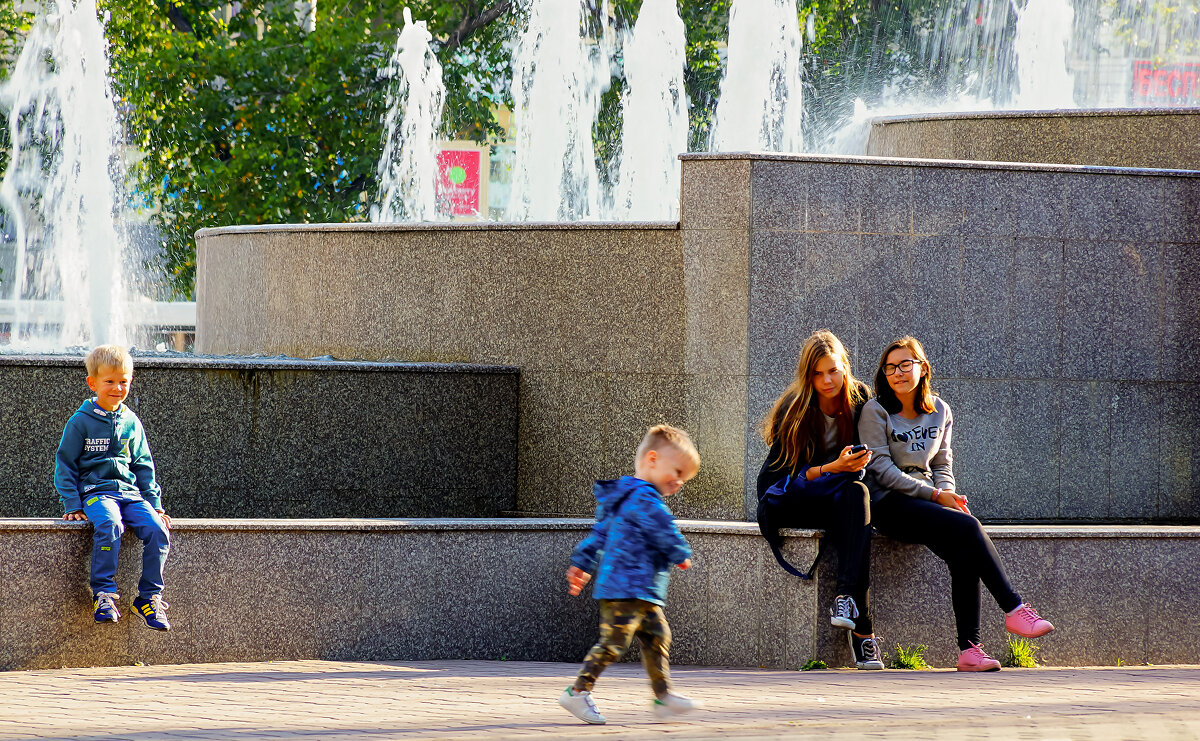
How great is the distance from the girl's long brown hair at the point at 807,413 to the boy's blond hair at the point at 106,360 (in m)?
2.83

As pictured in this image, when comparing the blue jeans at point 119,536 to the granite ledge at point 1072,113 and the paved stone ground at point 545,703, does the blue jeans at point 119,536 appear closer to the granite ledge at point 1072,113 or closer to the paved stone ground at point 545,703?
the paved stone ground at point 545,703

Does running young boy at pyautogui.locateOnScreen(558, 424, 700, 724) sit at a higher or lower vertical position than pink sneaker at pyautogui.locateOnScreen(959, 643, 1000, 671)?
higher

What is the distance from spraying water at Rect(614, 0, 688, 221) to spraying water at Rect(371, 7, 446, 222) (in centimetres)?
540

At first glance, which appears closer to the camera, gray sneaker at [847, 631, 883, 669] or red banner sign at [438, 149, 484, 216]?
gray sneaker at [847, 631, 883, 669]

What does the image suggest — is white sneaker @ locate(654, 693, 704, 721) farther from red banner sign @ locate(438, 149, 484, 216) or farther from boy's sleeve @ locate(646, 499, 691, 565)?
red banner sign @ locate(438, 149, 484, 216)

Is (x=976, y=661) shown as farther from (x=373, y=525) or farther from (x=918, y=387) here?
(x=373, y=525)

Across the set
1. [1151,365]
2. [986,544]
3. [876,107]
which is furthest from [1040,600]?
[876,107]

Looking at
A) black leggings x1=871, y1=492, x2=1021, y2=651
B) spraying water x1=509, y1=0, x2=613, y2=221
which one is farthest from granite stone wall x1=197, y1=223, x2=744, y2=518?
spraying water x1=509, y1=0, x2=613, y2=221

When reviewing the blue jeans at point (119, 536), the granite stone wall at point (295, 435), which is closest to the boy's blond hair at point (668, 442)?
the blue jeans at point (119, 536)

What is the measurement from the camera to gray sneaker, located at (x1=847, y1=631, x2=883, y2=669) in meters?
6.66

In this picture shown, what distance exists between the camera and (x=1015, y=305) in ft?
27.1

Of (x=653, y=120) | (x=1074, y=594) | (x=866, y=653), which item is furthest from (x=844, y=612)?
(x=653, y=120)

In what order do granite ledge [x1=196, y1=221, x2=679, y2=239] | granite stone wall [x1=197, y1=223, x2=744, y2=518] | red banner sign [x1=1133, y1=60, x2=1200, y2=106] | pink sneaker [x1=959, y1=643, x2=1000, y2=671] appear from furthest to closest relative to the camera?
1. red banner sign [x1=1133, y1=60, x2=1200, y2=106]
2. granite ledge [x1=196, y1=221, x2=679, y2=239]
3. granite stone wall [x1=197, y1=223, x2=744, y2=518]
4. pink sneaker [x1=959, y1=643, x2=1000, y2=671]

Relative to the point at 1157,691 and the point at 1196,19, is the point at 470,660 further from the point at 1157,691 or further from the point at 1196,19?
the point at 1196,19
